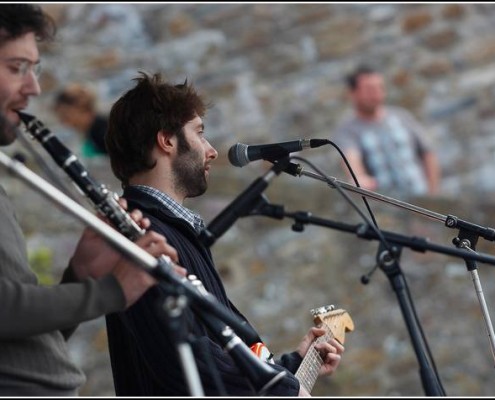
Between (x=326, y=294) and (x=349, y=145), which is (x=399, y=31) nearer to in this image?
(x=349, y=145)

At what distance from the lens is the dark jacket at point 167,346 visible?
2924 mm

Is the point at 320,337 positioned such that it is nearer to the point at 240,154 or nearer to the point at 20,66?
the point at 240,154

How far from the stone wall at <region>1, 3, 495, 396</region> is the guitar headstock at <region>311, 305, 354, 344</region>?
2518mm

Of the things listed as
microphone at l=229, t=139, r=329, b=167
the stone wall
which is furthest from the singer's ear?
the stone wall

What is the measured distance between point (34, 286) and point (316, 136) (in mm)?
4381

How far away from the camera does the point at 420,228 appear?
6.66m

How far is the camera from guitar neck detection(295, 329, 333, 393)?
3.28 m

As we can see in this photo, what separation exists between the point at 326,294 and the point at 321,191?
0.64m

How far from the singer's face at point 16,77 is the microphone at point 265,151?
0.63 metres

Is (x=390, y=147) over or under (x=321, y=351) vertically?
over

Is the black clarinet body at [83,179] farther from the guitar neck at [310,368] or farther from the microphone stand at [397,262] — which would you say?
the guitar neck at [310,368]

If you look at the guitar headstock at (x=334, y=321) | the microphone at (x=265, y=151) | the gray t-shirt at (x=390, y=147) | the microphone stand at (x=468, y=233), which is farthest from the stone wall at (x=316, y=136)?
the microphone at (x=265, y=151)

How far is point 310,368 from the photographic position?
3352mm

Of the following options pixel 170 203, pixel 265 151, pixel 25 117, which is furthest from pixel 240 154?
pixel 25 117
